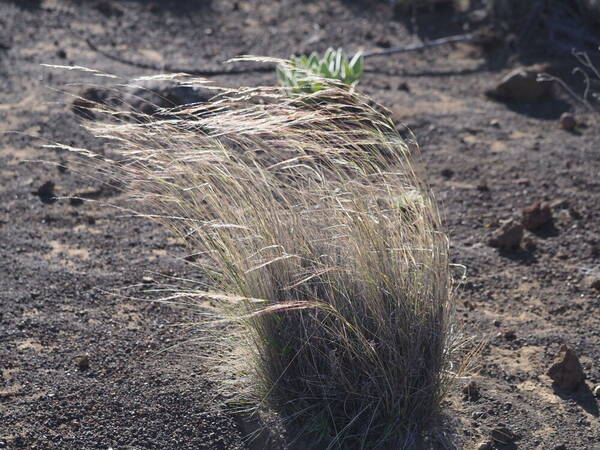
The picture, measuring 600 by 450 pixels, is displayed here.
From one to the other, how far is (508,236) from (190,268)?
5.40ft

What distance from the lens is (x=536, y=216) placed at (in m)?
4.35

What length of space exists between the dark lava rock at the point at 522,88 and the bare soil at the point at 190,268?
9cm

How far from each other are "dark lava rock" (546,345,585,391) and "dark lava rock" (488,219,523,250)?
1.04 m

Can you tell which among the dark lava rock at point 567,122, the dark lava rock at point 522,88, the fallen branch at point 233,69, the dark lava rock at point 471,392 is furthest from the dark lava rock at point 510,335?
the fallen branch at point 233,69

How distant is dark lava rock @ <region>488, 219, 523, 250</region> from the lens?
13.5ft

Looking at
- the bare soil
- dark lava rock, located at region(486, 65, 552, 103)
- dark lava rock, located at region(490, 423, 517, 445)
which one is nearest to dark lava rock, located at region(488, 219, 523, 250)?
the bare soil

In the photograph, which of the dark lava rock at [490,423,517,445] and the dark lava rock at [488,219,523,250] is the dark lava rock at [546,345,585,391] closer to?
the dark lava rock at [490,423,517,445]

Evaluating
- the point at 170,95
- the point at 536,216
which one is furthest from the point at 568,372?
the point at 170,95

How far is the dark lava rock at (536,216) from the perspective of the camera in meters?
4.35

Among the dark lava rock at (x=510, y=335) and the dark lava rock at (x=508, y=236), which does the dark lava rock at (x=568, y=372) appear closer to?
the dark lava rock at (x=510, y=335)

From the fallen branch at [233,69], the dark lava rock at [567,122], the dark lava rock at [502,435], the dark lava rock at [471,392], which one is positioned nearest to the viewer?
the dark lava rock at [502,435]

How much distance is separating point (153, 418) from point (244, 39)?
5.09 meters

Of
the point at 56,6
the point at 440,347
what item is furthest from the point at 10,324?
the point at 56,6

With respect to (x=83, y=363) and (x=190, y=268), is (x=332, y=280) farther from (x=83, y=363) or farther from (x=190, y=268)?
(x=190, y=268)
